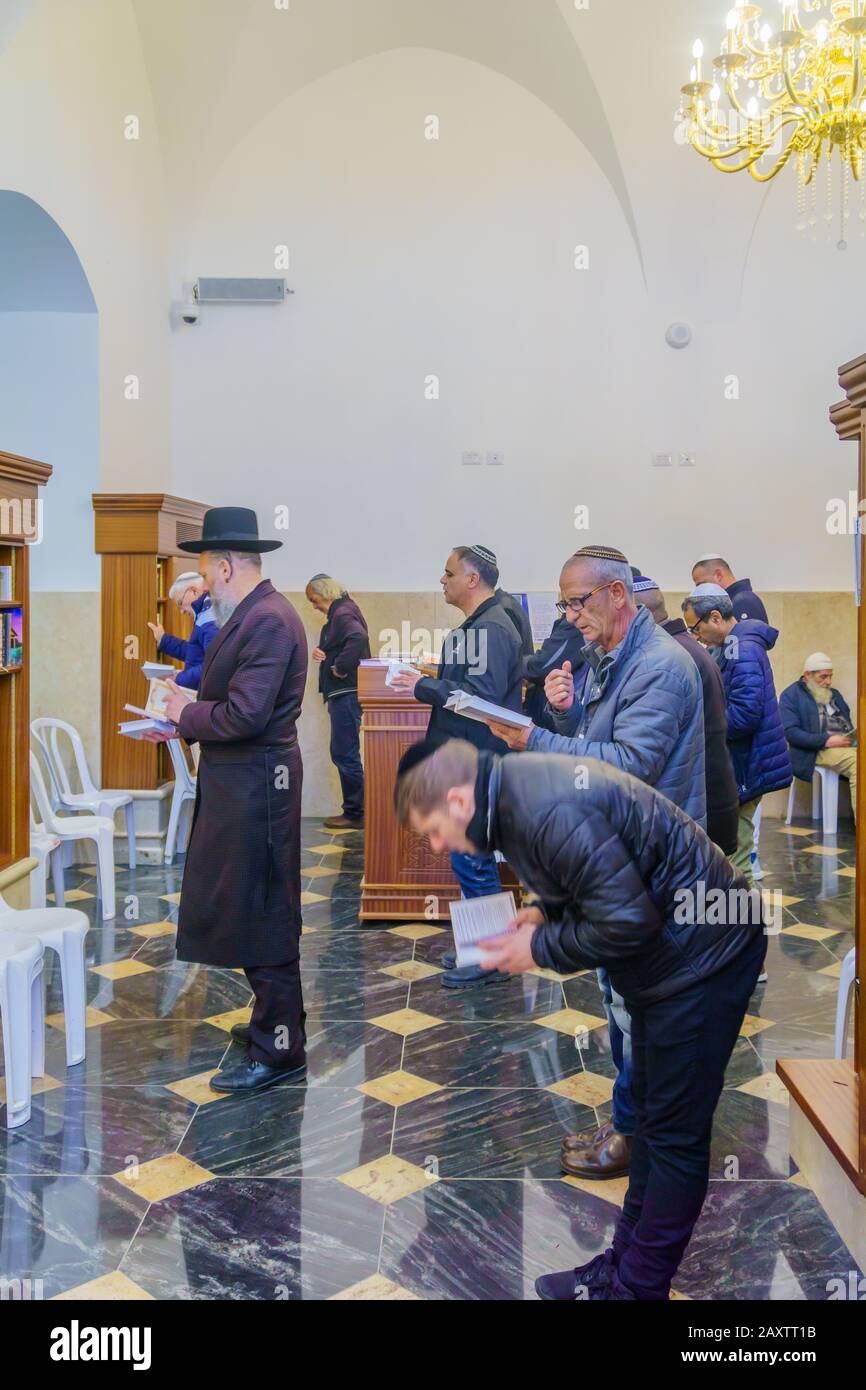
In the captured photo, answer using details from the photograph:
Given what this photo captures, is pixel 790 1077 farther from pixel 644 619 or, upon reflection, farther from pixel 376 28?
pixel 376 28

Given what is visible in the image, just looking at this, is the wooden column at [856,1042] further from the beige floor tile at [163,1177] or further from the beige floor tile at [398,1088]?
the beige floor tile at [163,1177]

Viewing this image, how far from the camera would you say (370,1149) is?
10.3 ft

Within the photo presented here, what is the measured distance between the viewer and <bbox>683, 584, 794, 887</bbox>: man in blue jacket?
447 cm

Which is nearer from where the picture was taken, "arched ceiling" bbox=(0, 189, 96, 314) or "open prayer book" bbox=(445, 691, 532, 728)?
"open prayer book" bbox=(445, 691, 532, 728)

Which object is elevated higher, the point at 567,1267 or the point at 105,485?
the point at 105,485

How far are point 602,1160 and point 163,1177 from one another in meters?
1.17

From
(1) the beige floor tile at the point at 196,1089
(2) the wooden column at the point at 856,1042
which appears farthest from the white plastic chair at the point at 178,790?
(2) the wooden column at the point at 856,1042

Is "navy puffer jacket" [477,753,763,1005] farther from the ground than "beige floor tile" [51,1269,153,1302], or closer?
farther from the ground

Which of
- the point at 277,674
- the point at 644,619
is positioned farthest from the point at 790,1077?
the point at 277,674

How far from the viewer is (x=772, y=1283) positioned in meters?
2.50

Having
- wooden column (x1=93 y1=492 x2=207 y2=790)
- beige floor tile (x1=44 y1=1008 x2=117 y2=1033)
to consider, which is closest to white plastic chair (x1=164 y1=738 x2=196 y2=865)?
wooden column (x1=93 y1=492 x2=207 y2=790)

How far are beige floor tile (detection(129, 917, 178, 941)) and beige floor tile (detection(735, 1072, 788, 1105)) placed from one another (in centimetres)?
267

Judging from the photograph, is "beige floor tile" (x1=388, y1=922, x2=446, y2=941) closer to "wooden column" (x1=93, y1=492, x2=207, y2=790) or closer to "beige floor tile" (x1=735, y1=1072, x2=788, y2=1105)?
"beige floor tile" (x1=735, y1=1072, x2=788, y2=1105)
